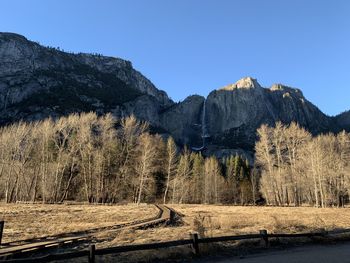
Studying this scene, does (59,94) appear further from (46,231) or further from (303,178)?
(46,231)

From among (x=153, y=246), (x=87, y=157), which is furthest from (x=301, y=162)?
(x=153, y=246)

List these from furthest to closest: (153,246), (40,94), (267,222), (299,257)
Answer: (40,94) → (267,222) → (299,257) → (153,246)

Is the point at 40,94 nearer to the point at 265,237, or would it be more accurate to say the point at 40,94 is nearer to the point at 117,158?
the point at 117,158

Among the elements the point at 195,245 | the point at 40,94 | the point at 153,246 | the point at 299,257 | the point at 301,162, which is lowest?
the point at 299,257

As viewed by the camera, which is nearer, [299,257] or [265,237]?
[299,257]

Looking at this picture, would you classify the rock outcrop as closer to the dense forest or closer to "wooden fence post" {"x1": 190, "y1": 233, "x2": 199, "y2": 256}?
the dense forest

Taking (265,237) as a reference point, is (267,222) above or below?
below

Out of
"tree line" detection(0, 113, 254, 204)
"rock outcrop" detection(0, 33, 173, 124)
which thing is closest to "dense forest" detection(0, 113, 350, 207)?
"tree line" detection(0, 113, 254, 204)

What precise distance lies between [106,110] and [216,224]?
513ft

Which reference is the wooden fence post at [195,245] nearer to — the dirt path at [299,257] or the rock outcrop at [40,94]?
the dirt path at [299,257]

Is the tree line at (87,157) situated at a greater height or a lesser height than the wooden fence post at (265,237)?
greater

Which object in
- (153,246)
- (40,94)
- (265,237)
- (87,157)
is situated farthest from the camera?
(40,94)

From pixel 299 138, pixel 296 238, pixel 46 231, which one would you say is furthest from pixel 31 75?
pixel 296 238

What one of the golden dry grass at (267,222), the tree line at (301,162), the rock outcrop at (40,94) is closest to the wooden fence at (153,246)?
the golden dry grass at (267,222)
